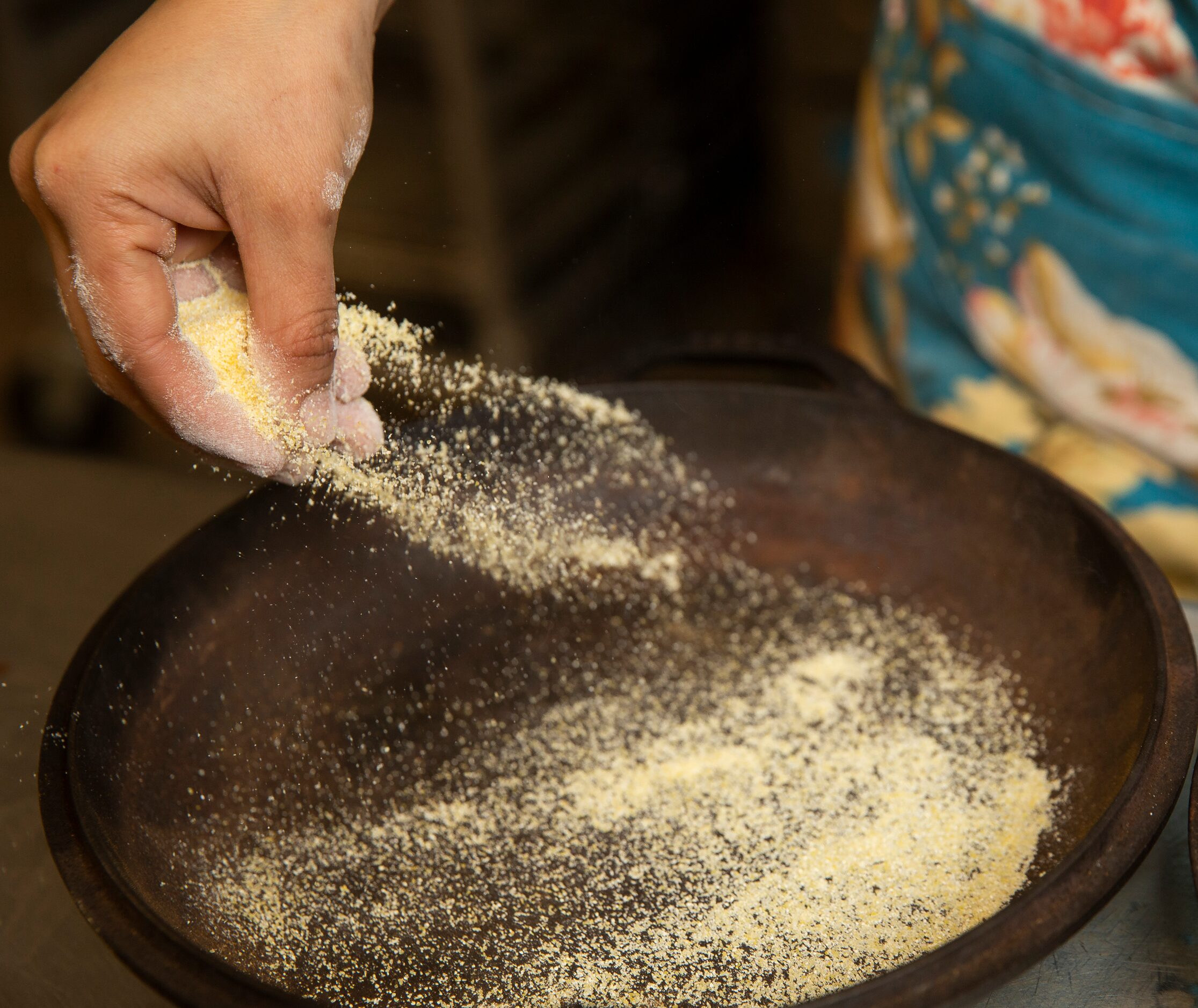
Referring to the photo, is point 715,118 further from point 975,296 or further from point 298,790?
point 298,790

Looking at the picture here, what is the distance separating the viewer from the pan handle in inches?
31.6

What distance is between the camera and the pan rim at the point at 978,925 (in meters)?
0.40

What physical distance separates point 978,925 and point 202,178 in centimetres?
43

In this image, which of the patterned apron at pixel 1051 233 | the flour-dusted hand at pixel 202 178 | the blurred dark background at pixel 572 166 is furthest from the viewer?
the blurred dark background at pixel 572 166

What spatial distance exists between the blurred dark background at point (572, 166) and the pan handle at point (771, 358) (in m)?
0.76

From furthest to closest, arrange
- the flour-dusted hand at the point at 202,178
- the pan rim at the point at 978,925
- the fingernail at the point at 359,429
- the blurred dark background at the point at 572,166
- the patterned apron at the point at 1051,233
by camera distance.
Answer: the blurred dark background at the point at 572,166, the patterned apron at the point at 1051,233, the fingernail at the point at 359,429, the flour-dusted hand at the point at 202,178, the pan rim at the point at 978,925

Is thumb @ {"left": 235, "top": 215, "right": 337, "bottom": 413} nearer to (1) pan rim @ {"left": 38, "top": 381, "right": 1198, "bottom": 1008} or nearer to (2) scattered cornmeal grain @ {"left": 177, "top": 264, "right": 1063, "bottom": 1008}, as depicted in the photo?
(2) scattered cornmeal grain @ {"left": 177, "top": 264, "right": 1063, "bottom": 1008}

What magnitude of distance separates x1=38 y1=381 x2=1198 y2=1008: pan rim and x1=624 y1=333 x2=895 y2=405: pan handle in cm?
28

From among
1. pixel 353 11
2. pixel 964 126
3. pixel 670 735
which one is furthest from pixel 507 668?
pixel 964 126

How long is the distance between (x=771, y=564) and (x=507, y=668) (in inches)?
7.5

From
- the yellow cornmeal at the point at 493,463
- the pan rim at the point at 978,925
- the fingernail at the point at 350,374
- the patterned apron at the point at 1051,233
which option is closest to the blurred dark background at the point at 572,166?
the patterned apron at the point at 1051,233

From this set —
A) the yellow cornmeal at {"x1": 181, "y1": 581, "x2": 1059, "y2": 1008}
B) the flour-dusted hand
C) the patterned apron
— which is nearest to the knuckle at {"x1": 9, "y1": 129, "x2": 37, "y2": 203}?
the flour-dusted hand

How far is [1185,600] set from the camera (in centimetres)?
79

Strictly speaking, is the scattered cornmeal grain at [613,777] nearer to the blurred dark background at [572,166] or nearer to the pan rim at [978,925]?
the pan rim at [978,925]
